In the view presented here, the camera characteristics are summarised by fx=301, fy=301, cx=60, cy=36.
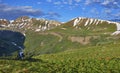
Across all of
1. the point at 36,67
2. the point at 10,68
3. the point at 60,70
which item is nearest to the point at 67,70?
the point at 60,70

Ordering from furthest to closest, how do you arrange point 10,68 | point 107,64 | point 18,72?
point 107,64
point 10,68
point 18,72

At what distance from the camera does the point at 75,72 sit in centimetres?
3266

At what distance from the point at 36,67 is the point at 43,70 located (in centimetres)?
184

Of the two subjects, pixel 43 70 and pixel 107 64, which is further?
pixel 107 64

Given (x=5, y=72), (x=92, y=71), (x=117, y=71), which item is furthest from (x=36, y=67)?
(x=117, y=71)

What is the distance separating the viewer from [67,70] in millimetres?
33625

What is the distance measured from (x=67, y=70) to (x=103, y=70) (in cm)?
407

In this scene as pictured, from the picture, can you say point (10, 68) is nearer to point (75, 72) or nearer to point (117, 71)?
point (75, 72)

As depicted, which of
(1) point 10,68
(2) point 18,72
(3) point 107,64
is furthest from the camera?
(3) point 107,64

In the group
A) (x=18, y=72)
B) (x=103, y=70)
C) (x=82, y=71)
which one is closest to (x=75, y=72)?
(x=82, y=71)

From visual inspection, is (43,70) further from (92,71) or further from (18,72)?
(92,71)

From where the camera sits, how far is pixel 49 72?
32.0m

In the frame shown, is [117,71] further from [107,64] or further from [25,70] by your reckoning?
[25,70]

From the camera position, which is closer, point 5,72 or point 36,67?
point 5,72
